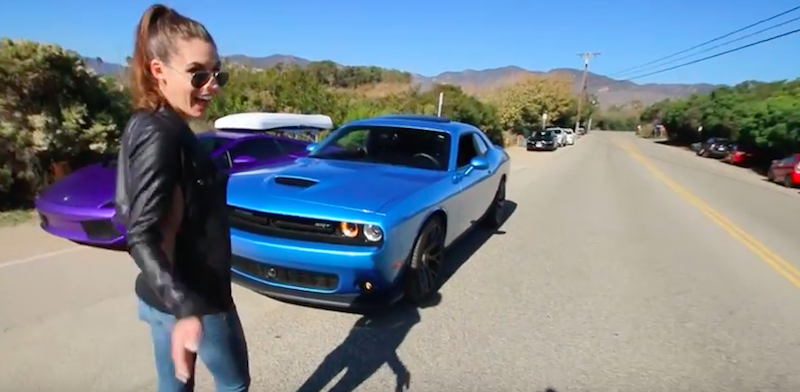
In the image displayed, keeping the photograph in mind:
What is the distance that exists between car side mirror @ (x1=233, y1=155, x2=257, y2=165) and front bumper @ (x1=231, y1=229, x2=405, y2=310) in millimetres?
3006

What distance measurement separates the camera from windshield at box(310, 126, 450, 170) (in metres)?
5.12

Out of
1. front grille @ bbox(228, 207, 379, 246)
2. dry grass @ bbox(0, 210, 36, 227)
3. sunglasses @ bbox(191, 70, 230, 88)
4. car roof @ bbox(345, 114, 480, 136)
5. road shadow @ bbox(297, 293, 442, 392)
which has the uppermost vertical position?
sunglasses @ bbox(191, 70, 230, 88)

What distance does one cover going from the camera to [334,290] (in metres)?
3.59

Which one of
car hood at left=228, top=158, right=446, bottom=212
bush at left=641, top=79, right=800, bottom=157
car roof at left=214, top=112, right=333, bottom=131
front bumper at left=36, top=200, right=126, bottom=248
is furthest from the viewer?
bush at left=641, top=79, right=800, bottom=157

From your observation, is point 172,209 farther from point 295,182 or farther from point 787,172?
point 787,172

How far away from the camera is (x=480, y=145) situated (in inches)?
257

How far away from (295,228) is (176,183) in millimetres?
2309

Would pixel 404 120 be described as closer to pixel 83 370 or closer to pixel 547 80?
pixel 83 370

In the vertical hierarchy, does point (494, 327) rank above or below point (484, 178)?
below

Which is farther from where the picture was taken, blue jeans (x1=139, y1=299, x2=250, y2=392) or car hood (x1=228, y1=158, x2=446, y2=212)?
car hood (x1=228, y1=158, x2=446, y2=212)

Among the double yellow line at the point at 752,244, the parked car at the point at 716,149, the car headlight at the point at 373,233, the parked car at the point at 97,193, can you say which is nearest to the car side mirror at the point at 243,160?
the parked car at the point at 97,193

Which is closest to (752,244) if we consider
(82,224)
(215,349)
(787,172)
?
(215,349)

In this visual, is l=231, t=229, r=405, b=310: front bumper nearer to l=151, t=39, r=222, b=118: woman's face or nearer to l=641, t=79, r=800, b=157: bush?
l=151, t=39, r=222, b=118: woman's face

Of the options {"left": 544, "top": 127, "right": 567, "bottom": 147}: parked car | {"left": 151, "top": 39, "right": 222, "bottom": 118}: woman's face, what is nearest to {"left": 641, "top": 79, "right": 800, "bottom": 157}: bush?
{"left": 544, "top": 127, "right": 567, "bottom": 147}: parked car
